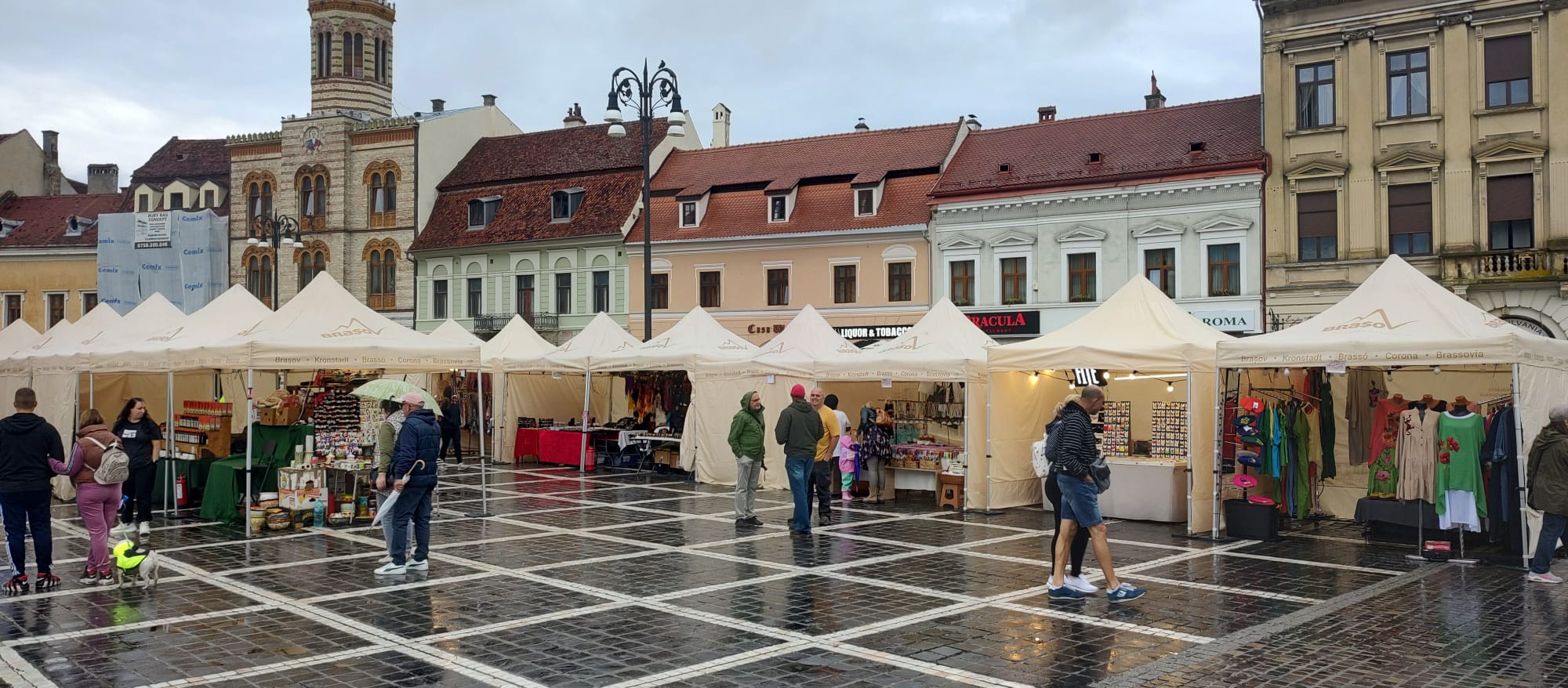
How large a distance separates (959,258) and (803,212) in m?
5.56

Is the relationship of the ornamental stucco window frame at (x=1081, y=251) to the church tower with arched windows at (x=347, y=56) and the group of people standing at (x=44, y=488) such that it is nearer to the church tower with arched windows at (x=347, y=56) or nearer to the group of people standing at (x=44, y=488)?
the group of people standing at (x=44, y=488)

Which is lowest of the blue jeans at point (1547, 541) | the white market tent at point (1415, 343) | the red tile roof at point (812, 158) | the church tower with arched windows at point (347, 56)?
the blue jeans at point (1547, 541)

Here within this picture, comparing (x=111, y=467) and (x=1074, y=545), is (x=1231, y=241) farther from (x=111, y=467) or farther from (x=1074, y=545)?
(x=111, y=467)

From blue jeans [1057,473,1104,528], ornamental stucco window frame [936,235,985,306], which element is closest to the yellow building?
ornamental stucco window frame [936,235,985,306]

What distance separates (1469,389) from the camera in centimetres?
1543

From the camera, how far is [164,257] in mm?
48281

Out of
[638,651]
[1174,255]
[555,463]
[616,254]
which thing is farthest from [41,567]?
[616,254]

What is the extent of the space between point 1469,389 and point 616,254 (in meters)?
29.2

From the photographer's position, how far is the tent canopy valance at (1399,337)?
12.3 meters

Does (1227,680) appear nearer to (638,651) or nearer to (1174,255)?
(638,651)

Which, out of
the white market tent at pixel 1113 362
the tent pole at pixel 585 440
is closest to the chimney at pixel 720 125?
the tent pole at pixel 585 440

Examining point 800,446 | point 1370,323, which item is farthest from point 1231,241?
point 800,446

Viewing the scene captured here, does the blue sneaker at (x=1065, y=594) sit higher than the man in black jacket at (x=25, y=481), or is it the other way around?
the man in black jacket at (x=25, y=481)

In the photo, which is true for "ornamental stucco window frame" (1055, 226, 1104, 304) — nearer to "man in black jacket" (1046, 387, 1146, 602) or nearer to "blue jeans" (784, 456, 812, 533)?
"blue jeans" (784, 456, 812, 533)
